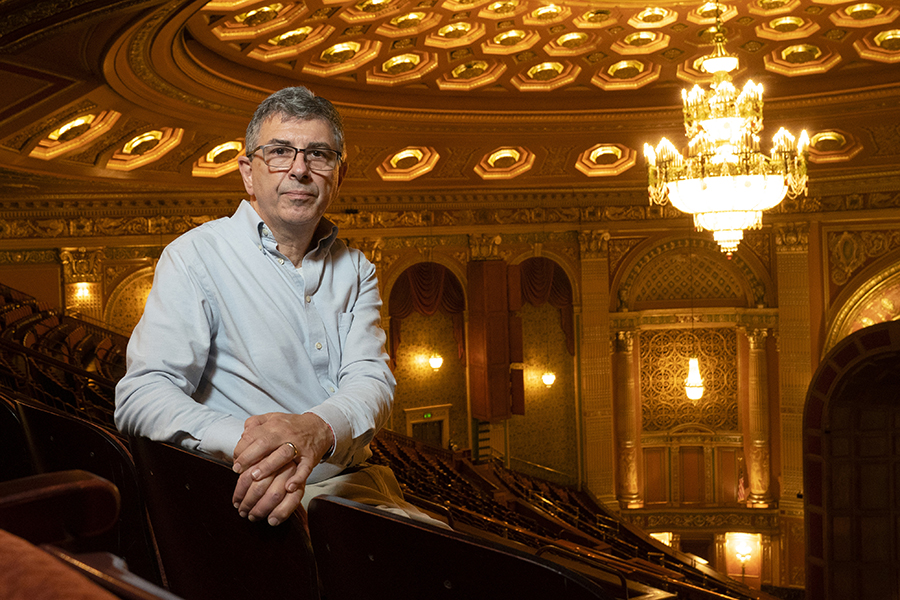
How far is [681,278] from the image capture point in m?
14.7

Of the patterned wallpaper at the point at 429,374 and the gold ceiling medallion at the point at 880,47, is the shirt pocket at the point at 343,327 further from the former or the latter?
the patterned wallpaper at the point at 429,374

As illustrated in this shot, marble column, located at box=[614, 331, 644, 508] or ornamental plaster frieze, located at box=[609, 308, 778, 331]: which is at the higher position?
ornamental plaster frieze, located at box=[609, 308, 778, 331]

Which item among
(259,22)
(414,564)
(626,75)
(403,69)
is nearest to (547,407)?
(626,75)

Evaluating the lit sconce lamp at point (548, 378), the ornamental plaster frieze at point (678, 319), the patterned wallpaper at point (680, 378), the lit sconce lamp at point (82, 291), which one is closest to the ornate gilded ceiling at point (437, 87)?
the lit sconce lamp at point (82, 291)

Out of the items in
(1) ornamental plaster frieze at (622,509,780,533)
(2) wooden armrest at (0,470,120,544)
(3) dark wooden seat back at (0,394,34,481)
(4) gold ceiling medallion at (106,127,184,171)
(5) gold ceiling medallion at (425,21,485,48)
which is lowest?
(1) ornamental plaster frieze at (622,509,780,533)

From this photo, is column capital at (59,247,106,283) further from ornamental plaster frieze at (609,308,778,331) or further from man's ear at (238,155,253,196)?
man's ear at (238,155,253,196)

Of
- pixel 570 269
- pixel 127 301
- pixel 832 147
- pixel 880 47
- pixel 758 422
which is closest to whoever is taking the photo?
pixel 880 47

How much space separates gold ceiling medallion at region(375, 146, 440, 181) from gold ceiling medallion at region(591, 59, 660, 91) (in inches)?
114

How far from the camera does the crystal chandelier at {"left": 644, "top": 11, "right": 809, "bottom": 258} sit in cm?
658

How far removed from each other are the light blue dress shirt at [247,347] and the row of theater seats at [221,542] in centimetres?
12

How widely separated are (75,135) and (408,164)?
5.06 m

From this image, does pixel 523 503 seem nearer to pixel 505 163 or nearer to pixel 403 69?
pixel 505 163

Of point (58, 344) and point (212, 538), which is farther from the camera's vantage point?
point (58, 344)

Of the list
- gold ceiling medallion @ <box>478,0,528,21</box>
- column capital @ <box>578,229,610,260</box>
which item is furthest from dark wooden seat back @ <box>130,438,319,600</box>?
column capital @ <box>578,229,610,260</box>
